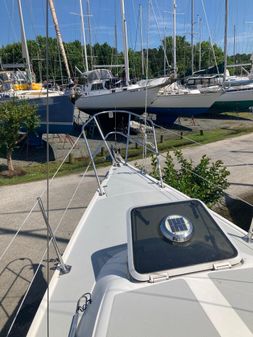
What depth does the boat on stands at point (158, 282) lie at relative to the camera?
6.89 feet

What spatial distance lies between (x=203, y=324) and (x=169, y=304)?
0.26 metres

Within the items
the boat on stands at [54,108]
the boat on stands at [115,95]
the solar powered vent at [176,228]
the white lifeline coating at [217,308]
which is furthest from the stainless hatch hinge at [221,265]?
the boat on stands at [115,95]

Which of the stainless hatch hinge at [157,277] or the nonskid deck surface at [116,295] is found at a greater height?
the stainless hatch hinge at [157,277]

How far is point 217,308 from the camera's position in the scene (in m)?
2.19

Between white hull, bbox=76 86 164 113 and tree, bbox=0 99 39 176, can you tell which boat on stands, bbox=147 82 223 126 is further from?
tree, bbox=0 99 39 176

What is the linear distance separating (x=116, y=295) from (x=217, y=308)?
2.07 ft

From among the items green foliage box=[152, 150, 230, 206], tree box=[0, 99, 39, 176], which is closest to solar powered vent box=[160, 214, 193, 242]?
green foliage box=[152, 150, 230, 206]

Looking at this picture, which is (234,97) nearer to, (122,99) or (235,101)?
(235,101)

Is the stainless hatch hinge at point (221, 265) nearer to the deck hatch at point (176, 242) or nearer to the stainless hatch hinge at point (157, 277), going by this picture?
the deck hatch at point (176, 242)

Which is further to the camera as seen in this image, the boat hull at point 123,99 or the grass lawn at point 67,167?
the boat hull at point 123,99

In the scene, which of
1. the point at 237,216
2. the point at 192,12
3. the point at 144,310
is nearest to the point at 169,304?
the point at 144,310

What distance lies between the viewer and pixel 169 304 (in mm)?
2238

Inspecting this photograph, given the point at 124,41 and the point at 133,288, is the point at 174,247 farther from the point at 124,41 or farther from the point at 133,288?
the point at 124,41

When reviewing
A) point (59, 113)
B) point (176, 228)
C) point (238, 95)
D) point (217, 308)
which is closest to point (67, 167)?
point (59, 113)
